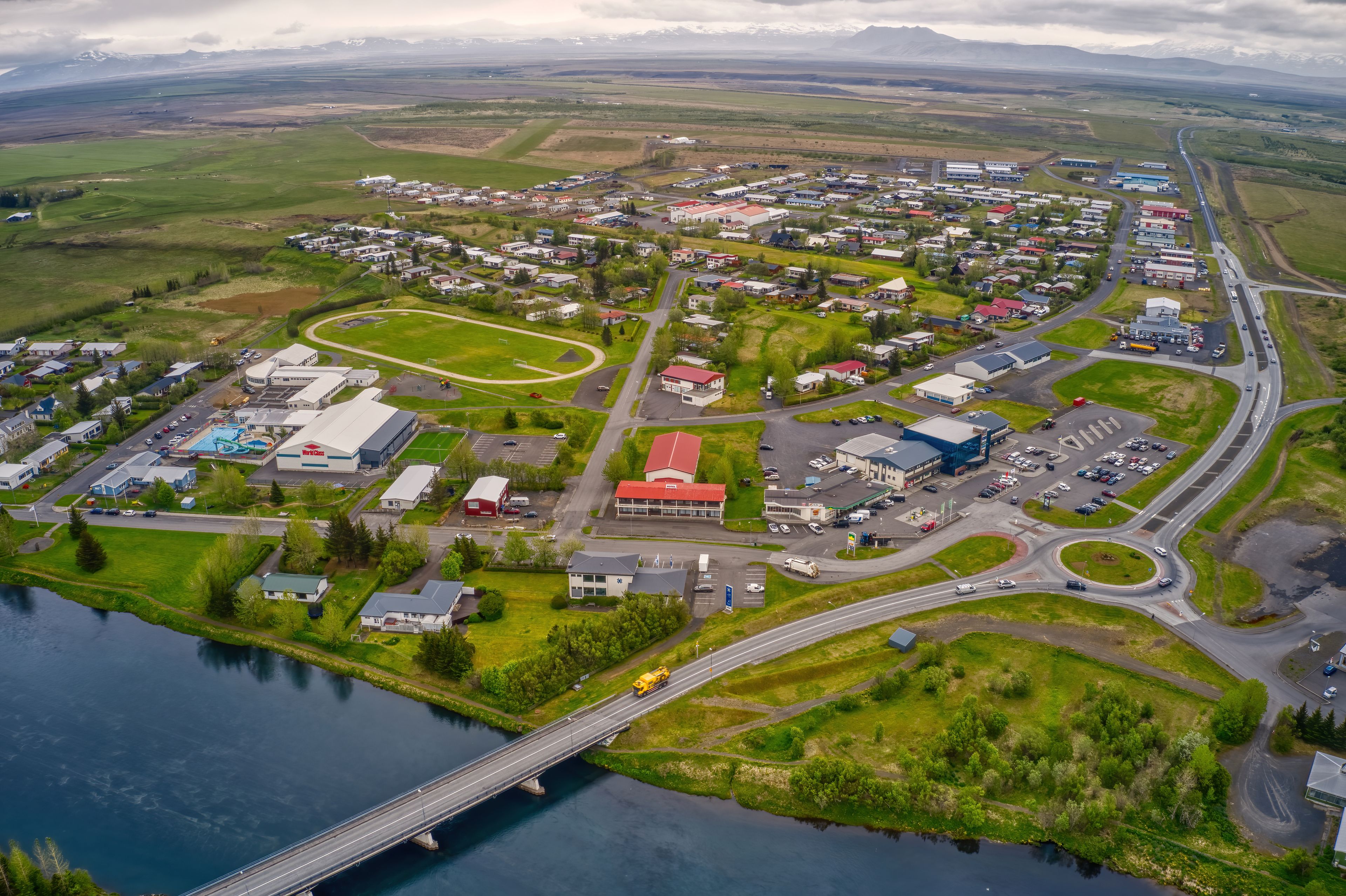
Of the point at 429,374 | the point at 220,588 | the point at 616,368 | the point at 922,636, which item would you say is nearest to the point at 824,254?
the point at 616,368

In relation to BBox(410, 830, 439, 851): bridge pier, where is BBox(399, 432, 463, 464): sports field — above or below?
above

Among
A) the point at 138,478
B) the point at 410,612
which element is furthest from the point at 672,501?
the point at 138,478

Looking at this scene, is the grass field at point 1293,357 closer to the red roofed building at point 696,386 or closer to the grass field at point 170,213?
the red roofed building at point 696,386

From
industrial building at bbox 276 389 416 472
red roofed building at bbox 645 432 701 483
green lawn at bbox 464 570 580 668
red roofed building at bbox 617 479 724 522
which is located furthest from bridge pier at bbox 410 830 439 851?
industrial building at bbox 276 389 416 472

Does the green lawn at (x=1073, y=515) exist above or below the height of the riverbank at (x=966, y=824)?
above

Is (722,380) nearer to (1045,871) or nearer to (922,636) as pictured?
(922,636)

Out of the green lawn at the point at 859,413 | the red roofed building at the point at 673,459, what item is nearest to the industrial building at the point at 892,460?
the green lawn at the point at 859,413

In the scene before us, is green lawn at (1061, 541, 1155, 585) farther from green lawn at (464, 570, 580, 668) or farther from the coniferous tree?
the coniferous tree
